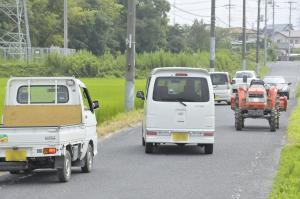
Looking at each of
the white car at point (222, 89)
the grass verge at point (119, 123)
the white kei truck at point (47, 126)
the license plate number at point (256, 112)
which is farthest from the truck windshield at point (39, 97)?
the white car at point (222, 89)

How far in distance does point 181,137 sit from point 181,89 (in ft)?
3.87

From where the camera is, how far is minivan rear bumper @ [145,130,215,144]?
1850 centimetres

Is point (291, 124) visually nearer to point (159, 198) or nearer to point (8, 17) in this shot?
point (159, 198)

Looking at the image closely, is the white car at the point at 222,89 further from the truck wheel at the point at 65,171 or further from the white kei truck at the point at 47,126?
the truck wheel at the point at 65,171

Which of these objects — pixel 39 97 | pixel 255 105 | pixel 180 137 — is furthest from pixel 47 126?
pixel 255 105

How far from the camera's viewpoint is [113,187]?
12.8 m

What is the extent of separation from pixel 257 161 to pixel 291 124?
10534 mm

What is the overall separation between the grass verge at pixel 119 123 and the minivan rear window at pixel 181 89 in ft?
16.5

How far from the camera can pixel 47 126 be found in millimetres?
13336

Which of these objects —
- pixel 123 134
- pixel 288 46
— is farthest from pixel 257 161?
pixel 288 46

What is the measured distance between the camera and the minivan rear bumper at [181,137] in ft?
60.7

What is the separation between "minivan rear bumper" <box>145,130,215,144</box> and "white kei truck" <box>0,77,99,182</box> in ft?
9.21

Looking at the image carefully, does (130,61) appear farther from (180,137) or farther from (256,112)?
(180,137)

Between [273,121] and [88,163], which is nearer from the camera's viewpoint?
[88,163]
